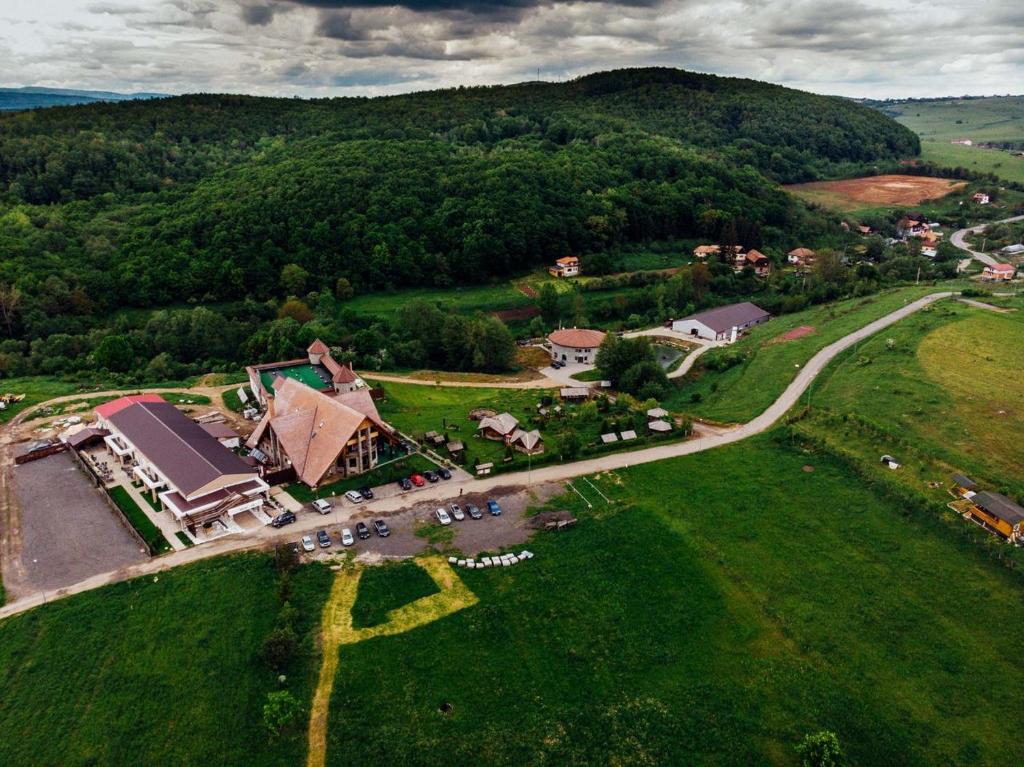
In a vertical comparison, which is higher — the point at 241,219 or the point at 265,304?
the point at 241,219

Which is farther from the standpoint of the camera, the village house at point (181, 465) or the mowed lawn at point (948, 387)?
the mowed lawn at point (948, 387)

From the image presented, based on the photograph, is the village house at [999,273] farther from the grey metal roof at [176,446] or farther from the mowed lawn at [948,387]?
the grey metal roof at [176,446]

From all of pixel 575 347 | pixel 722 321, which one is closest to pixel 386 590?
pixel 575 347

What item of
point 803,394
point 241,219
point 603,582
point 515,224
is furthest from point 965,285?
point 241,219

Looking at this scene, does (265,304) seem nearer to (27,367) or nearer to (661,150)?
(27,367)

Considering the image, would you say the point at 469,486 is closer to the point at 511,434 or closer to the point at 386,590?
the point at 511,434

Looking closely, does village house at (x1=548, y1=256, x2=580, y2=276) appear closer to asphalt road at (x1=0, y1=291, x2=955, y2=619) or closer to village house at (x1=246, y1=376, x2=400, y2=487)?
asphalt road at (x1=0, y1=291, x2=955, y2=619)

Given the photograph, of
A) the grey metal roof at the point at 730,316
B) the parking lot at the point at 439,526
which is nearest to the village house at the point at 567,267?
the grey metal roof at the point at 730,316
